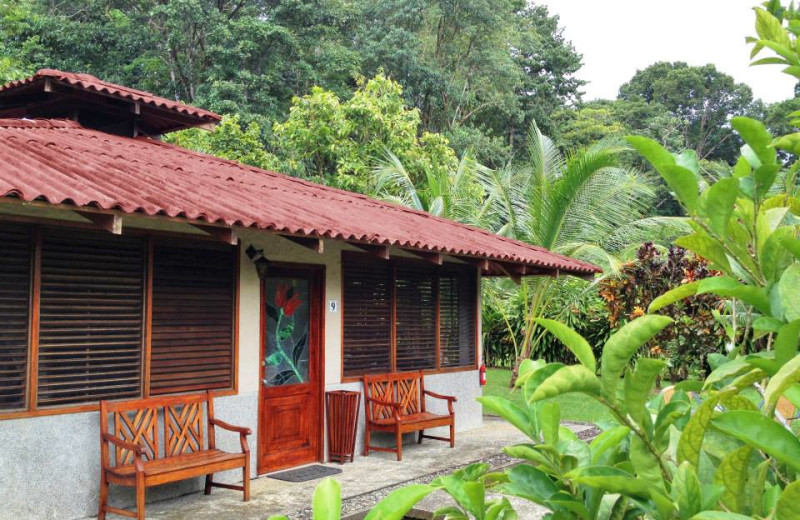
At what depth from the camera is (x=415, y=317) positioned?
396 inches

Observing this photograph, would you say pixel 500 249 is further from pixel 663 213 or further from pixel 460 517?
pixel 663 213

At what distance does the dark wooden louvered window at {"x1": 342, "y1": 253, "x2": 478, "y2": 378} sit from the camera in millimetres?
9094

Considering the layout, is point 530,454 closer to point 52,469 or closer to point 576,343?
point 576,343

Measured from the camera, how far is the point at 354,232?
7219 mm

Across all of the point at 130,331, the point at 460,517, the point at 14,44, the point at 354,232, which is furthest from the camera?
the point at 14,44

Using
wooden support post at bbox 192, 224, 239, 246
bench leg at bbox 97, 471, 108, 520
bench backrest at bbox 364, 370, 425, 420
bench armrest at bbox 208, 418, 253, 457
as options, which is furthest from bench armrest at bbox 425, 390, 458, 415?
bench leg at bbox 97, 471, 108, 520

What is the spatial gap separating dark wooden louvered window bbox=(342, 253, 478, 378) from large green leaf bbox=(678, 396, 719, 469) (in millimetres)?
7867

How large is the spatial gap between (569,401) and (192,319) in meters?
9.46

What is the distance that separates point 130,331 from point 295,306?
2.15 meters

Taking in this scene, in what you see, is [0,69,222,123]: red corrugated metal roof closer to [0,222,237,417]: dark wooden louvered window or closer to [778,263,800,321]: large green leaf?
[0,222,237,417]: dark wooden louvered window

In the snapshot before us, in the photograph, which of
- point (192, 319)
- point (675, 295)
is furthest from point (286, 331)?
point (675, 295)

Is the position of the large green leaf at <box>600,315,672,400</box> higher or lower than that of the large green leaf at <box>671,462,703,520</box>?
higher

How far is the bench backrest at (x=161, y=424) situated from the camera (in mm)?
6367

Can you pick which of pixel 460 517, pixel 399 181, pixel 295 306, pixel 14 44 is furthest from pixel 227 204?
pixel 14 44
